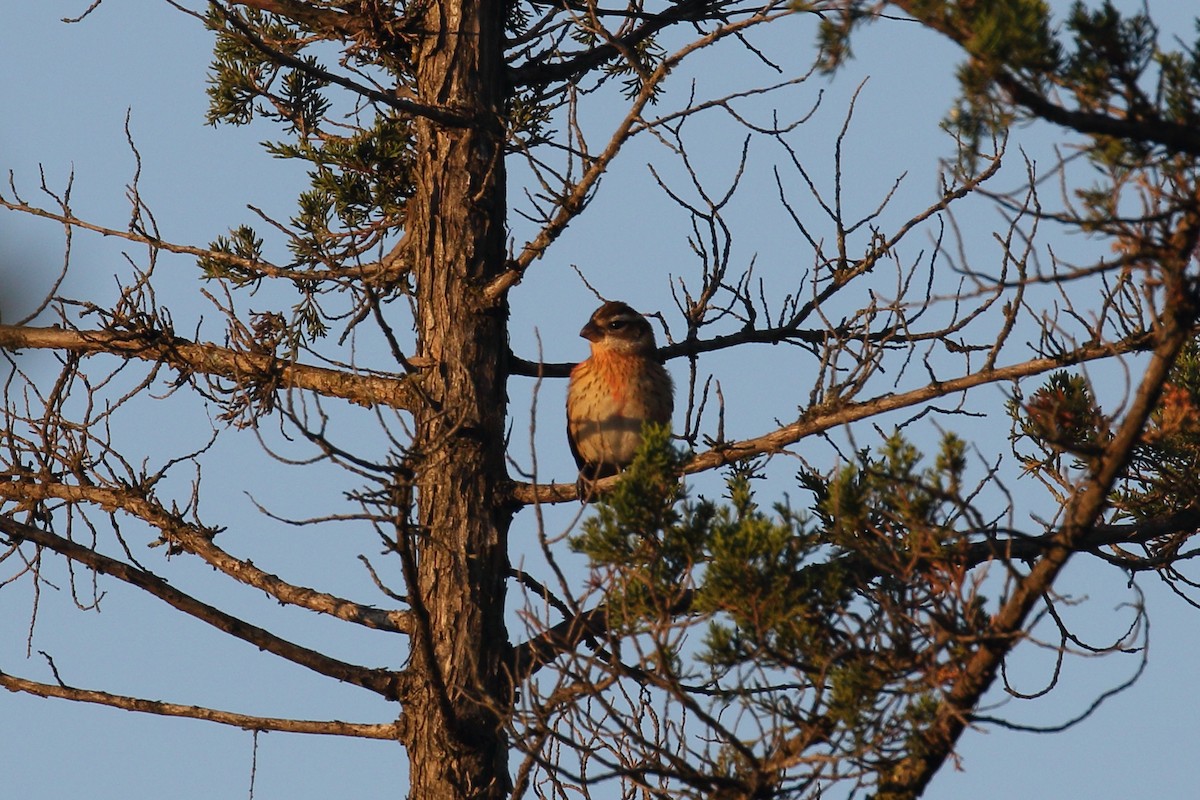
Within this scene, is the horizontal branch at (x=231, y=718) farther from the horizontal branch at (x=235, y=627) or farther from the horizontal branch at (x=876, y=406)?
the horizontal branch at (x=876, y=406)

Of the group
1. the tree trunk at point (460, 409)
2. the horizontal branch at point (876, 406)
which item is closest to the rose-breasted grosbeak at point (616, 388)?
the tree trunk at point (460, 409)

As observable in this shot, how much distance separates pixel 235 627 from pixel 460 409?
4.18ft

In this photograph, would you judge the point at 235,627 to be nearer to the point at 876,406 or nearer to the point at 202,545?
the point at 202,545

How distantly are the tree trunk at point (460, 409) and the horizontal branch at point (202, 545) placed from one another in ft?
0.87

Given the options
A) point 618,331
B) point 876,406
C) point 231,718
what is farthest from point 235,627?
point 618,331

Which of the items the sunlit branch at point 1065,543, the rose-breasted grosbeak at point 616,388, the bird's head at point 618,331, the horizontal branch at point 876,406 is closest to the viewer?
the sunlit branch at point 1065,543

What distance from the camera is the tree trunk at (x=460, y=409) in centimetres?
585

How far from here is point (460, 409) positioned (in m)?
6.14

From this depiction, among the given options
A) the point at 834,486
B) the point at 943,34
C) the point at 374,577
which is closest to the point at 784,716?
the point at 834,486

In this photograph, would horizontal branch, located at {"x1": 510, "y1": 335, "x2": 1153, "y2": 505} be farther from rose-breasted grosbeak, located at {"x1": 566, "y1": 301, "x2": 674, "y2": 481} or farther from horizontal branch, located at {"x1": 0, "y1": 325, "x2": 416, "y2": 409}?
rose-breasted grosbeak, located at {"x1": 566, "y1": 301, "x2": 674, "y2": 481}

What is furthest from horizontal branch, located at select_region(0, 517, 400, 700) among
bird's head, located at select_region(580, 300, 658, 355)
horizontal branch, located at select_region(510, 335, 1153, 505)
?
bird's head, located at select_region(580, 300, 658, 355)

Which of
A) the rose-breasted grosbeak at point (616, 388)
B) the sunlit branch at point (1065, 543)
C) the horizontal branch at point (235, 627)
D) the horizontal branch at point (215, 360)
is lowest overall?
the sunlit branch at point (1065, 543)

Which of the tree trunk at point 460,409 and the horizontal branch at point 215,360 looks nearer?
the tree trunk at point 460,409

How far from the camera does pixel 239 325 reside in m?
6.31
